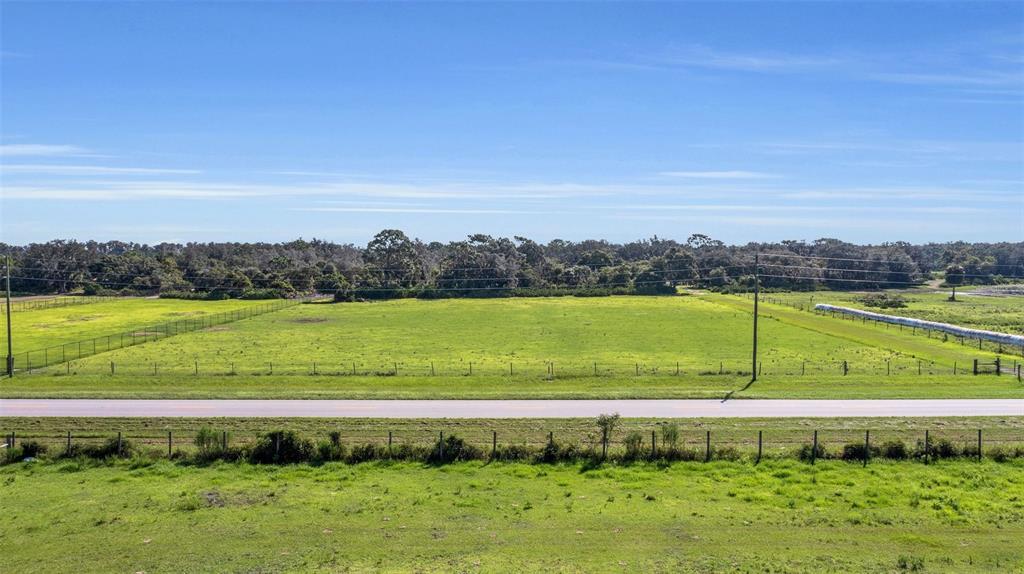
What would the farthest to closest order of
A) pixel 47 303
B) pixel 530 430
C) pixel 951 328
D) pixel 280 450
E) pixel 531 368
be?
pixel 47 303, pixel 951 328, pixel 531 368, pixel 530 430, pixel 280 450

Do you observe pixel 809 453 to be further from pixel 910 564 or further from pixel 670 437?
pixel 910 564

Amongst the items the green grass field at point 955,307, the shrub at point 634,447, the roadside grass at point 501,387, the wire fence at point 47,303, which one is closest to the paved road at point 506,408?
the roadside grass at point 501,387

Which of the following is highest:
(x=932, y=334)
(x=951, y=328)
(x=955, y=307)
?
(x=955, y=307)

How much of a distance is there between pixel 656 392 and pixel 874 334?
3811 cm

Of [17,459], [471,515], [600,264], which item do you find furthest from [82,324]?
[600,264]

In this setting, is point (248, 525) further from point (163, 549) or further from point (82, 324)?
point (82, 324)

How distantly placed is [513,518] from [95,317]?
3210 inches

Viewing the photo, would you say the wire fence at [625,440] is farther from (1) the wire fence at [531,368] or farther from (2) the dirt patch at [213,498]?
(1) the wire fence at [531,368]

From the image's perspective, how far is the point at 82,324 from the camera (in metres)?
79.4

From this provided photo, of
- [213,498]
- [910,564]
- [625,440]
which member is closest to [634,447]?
[625,440]

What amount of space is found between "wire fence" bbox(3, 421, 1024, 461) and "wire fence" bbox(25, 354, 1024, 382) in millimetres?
14117

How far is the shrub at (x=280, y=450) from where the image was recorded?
2723cm

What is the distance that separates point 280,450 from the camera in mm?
27359

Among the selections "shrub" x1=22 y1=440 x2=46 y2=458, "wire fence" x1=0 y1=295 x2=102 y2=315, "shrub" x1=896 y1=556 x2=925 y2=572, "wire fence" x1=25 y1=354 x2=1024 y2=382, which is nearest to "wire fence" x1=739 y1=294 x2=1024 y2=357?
"wire fence" x1=25 y1=354 x2=1024 y2=382
